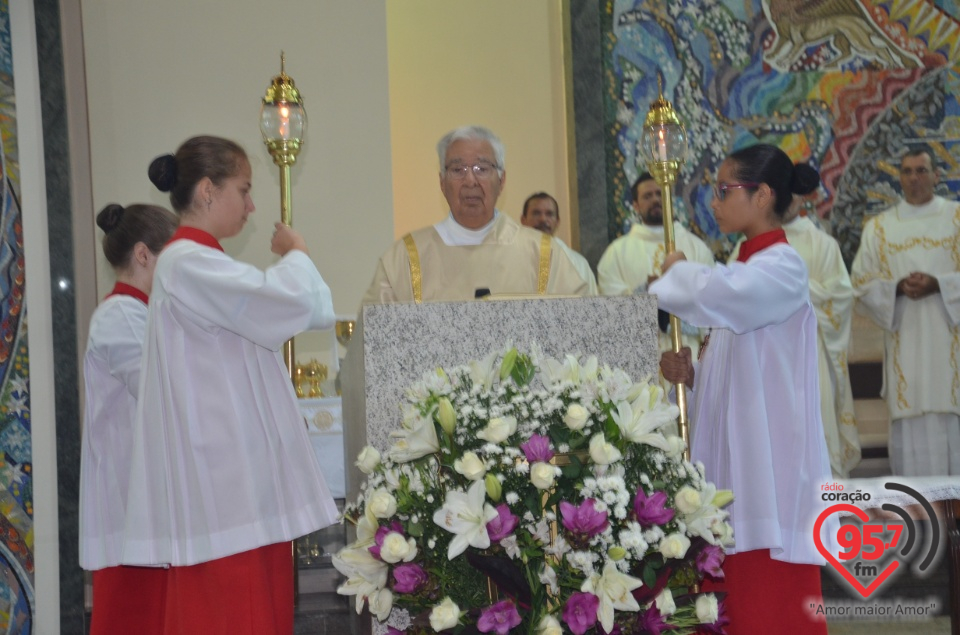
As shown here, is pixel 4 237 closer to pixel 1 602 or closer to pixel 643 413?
pixel 1 602

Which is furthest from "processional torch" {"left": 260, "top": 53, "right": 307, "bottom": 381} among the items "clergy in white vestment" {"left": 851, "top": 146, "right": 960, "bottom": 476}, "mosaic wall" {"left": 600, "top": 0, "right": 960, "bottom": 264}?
"clergy in white vestment" {"left": 851, "top": 146, "right": 960, "bottom": 476}

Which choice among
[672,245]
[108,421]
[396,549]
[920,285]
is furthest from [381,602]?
[920,285]

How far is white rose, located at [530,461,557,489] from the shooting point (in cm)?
215

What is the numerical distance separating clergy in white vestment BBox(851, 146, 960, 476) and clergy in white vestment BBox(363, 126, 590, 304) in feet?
11.8

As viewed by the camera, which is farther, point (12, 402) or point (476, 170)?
point (12, 402)

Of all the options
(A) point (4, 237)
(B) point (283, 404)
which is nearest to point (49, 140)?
(A) point (4, 237)

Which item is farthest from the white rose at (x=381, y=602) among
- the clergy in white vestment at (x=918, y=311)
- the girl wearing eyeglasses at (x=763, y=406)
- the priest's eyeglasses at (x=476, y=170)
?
the clergy in white vestment at (x=918, y=311)

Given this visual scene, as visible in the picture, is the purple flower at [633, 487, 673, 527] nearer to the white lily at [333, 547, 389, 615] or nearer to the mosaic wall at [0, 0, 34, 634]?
the white lily at [333, 547, 389, 615]

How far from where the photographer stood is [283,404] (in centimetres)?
324

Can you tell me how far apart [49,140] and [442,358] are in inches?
149

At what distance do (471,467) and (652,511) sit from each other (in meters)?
0.37

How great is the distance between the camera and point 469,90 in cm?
888

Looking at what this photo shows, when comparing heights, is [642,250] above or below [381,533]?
above

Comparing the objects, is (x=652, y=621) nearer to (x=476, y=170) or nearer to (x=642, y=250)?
(x=476, y=170)
